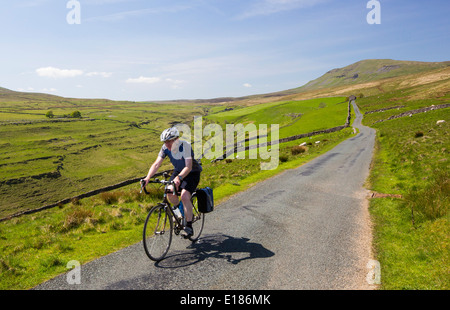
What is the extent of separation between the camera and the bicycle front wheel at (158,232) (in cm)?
621

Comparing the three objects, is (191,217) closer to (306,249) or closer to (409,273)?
(306,249)

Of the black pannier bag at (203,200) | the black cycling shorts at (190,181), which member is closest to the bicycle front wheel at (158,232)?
the black cycling shorts at (190,181)

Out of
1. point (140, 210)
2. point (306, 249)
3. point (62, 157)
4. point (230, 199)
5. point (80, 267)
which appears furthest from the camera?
point (62, 157)

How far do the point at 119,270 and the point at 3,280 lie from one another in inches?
96.8

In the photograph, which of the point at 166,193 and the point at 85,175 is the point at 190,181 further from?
the point at 85,175

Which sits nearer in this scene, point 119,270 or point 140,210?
point 119,270

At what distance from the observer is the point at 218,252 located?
6.77m

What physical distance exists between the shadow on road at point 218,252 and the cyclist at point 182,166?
0.56 m

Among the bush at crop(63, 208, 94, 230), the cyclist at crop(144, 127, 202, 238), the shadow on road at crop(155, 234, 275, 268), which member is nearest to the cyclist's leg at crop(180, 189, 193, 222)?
the cyclist at crop(144, 127, 202, 238)

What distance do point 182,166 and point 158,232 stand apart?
180 cm

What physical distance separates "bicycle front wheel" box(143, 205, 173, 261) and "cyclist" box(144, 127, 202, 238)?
0.44m
